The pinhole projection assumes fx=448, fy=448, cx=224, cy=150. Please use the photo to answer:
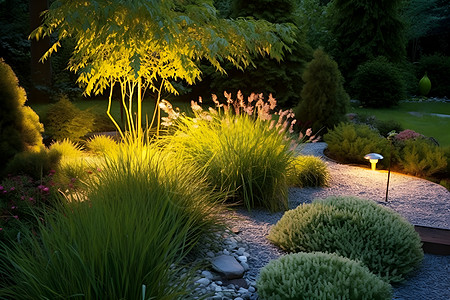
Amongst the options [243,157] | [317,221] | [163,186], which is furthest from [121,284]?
[243,157]

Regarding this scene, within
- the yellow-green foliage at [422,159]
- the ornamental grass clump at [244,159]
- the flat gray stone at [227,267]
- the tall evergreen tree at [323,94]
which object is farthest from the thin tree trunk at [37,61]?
the flat gray stone at [227,267]

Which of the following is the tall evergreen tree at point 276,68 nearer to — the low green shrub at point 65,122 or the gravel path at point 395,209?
the gravel path at point 395,209

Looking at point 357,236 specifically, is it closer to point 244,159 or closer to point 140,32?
point 244,159

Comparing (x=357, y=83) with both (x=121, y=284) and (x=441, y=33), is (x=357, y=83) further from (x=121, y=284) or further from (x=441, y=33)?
(x=121, y=284)

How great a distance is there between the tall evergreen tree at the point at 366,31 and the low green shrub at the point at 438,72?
226 centimetres

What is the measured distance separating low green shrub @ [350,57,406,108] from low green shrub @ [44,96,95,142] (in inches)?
473

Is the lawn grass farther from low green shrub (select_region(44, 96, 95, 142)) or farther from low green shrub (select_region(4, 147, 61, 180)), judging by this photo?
low green shrub (select_region(4, 147, 61, 180))

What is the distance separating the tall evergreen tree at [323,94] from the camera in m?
→ 10.7

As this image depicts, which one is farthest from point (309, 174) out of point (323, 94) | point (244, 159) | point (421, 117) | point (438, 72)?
point (438, 72)

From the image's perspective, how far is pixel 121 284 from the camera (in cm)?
249

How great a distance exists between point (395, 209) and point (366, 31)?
605 inches

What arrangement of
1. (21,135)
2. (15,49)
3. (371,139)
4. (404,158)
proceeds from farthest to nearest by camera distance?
1. (15,49)
2. (371,139)
3. (404,158)
4. (21,135)

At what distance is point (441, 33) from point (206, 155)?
2324 cm

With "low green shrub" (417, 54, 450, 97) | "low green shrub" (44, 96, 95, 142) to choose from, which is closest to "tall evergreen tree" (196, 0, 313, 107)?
"low green shrub" (44, 96, 95, 142)
